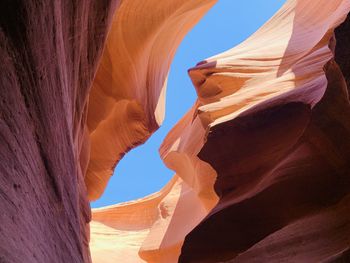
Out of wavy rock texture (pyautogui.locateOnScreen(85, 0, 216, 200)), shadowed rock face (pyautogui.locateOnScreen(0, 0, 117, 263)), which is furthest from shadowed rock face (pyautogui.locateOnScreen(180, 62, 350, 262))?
shadowed rock face (pyautogui.locateOnScreen(0, 0, 117, 263))

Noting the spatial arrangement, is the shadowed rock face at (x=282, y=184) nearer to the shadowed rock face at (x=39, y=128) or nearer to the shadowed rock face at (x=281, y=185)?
the shadowed rock face at (x=281, y=185)

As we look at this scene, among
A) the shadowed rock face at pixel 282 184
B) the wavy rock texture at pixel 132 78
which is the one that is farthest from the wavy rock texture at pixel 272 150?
the wavy rock texture at pixel 132 78

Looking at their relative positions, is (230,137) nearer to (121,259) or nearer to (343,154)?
(343,154)

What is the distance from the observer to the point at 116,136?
6465 mm

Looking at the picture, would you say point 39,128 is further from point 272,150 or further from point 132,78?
point 132,78

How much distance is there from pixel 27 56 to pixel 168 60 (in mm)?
4543

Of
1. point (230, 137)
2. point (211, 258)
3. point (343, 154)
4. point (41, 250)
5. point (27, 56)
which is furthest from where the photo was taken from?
point (230, 137)

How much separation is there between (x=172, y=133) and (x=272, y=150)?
2938mm

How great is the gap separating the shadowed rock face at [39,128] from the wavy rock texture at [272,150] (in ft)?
5.47

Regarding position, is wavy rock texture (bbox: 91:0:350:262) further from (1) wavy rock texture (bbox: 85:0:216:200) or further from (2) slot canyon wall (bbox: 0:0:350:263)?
(1) wavy rock texture (bbox: 85:0:216:200)

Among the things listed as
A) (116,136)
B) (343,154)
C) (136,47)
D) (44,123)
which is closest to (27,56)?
(44,123)

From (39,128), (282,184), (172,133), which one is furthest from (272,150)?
(172,133)

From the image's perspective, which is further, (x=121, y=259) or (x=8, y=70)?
(x=121, y=259)

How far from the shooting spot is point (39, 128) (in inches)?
105
